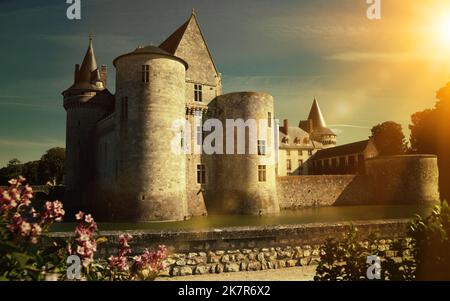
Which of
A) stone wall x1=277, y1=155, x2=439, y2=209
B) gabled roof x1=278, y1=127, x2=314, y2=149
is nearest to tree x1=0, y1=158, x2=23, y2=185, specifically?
gabled roof x1=278, y1=127, x2=314, y2=149

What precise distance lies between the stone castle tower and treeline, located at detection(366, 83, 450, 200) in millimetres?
15609

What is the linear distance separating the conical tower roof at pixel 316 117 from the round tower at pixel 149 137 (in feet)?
132

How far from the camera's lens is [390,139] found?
147 feet

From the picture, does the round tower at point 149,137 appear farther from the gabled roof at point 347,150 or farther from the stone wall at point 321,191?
the gabled roof at point 347,150

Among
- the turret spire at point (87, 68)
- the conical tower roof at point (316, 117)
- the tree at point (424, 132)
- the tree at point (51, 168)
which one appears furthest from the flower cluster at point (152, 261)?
the conical tower roof at point (316, 117)

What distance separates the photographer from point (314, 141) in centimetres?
5150

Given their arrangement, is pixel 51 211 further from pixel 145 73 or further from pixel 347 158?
pixel 347 158

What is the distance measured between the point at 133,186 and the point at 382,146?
36490 millimetres

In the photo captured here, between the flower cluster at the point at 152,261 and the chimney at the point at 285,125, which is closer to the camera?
the flower cluster at the point at 152,261

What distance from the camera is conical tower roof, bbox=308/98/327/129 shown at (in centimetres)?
5625

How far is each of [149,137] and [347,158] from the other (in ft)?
97.9

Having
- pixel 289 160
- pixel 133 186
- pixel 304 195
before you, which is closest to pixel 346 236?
pixel 133 186

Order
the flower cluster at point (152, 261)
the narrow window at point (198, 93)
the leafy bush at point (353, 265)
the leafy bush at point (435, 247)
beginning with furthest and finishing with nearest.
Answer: the narrow window at point (198, 93)
the leafy bush at point (353, 265)
the leafy bush at point (435, 247)
the flower cluster at point (152, 261)

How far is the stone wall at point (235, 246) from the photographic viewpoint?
29.8 feet
